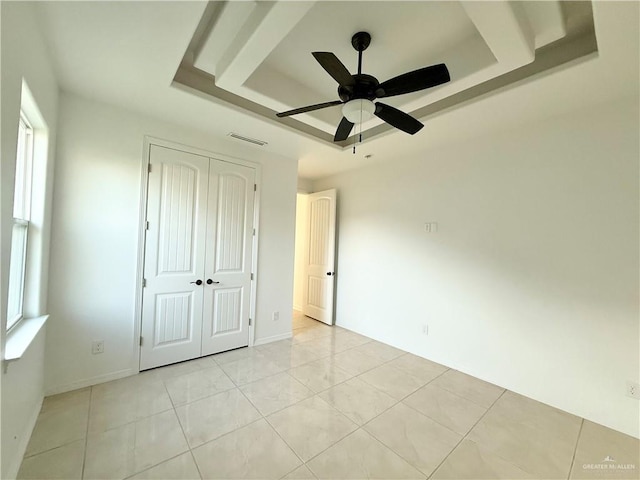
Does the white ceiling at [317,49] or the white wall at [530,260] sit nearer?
the white ceiling at [317,49]

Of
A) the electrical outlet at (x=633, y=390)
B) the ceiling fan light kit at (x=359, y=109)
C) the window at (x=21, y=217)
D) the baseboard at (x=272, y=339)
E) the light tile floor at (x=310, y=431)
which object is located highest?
the ceiling fan light kit at (x=359, y=109)

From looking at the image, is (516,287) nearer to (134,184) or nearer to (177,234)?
(177,234)

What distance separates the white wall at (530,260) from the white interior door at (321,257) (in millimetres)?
941

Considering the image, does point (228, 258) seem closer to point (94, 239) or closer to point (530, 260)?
point (94, 239)

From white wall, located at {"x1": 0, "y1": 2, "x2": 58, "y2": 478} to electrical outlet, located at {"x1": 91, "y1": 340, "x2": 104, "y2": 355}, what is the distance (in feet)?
1.10

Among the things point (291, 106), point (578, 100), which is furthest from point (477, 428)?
point (291, 106)

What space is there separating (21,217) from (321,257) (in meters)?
3.47

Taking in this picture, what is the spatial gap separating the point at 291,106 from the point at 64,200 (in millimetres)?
2078

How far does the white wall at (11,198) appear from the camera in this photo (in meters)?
1.21

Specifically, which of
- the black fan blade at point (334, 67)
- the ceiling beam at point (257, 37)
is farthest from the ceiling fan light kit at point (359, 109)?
the ceiling beam at point (257, 37)

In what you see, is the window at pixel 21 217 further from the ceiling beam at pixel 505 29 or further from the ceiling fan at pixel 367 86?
the ceiling beam at pixel 505 29

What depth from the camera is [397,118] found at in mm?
1906

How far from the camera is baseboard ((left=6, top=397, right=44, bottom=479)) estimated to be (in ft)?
4.64

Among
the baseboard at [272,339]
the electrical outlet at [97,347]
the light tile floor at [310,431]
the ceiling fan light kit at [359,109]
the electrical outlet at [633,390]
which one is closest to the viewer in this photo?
the light tile floor at [310,431]
